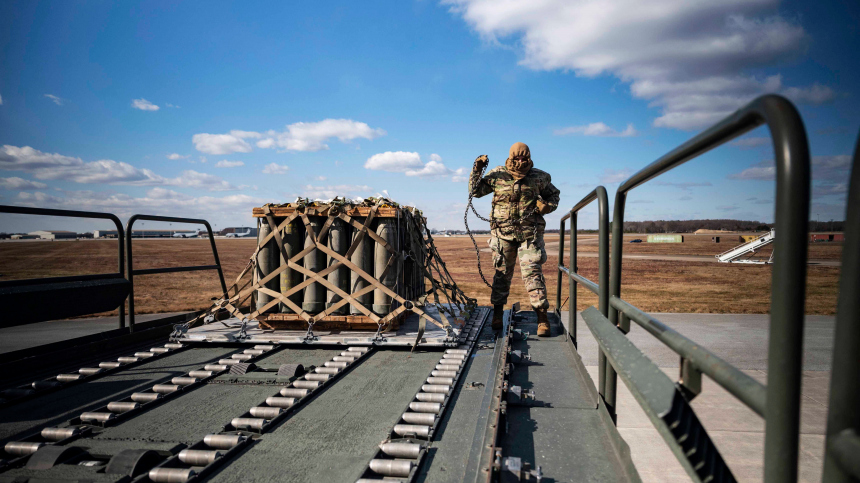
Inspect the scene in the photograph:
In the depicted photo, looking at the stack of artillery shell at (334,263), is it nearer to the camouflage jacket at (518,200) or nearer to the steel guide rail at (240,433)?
the camouflage jacket at (518,200)

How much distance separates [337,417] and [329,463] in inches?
19.0

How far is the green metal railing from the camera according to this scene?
2.77ft

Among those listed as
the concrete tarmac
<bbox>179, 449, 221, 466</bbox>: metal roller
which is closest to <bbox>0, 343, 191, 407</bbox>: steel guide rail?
<bbox>179, 449, 221, 466</bbox>: metal roller

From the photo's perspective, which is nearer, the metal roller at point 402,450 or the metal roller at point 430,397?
the metal roller at point 402,450

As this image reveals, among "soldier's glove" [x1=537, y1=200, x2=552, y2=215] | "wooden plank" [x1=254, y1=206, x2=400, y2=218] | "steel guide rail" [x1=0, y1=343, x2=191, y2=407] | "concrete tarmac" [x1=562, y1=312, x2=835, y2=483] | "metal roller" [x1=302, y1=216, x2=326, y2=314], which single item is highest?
"soldier's glove" [x1=537, y1=200, x2=552, y2=215]

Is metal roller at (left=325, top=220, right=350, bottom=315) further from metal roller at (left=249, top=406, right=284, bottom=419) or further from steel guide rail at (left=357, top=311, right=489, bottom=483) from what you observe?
metal roller at (left=249, top=406, right=284, bottom=419)

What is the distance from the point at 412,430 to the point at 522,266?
3194 mm

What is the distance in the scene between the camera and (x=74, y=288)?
11.2ft

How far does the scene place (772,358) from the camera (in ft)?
2.85

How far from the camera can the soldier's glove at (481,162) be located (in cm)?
498

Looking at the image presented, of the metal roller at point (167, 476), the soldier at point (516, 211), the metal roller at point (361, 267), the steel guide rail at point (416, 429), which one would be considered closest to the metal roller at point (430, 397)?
the steel guide rail at point (416, 429)

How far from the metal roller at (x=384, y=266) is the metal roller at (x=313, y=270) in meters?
0.51

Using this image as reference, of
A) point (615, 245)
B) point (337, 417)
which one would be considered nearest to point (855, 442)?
point (615, 245)

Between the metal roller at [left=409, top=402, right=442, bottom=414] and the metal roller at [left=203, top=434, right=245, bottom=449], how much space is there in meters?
0.79
